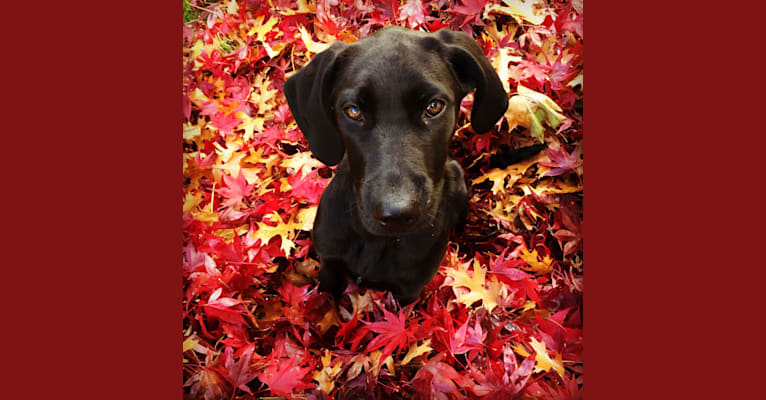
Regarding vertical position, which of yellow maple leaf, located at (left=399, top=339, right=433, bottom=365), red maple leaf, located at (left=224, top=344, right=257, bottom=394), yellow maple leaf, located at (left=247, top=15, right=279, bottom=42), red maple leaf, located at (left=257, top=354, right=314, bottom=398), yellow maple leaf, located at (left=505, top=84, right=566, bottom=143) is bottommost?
red maple leaf, located at (left=224, top=344, right=257, bottom=394)

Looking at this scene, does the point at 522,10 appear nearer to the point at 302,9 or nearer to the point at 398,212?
the point at 302,9

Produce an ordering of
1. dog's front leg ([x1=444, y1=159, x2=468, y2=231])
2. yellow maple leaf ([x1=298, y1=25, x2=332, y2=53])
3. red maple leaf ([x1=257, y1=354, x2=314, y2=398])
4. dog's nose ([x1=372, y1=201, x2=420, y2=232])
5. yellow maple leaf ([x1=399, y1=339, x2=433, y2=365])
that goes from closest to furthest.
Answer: dog's nose ([x1=372, y1=201, x2=420, y2=232]) < red maple leaf ([x1=257, y1=354, x2=314, y2=398]) < yellow maple leaf ([x1=399, y1=339, x2=433, y2=365]) < dog's front leg ([x1=444, y1=159, x2=468, y2=231]) < yellow maple leaf ([x1=298, y1=25, x2=332, y2=53])

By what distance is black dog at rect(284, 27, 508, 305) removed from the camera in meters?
2.60

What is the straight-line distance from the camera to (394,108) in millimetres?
2623

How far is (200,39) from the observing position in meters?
3.38

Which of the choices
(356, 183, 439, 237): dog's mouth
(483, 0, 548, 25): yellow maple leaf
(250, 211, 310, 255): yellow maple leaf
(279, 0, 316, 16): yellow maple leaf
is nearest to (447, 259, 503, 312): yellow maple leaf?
(356, 183, 439, 237): dog's mouth

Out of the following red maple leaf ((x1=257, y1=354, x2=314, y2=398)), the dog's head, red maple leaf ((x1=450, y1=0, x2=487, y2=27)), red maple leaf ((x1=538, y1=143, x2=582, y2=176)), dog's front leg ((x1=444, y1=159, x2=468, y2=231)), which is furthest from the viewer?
red maple leaf ((x1=450, y1=0, x2=487, y2=27))

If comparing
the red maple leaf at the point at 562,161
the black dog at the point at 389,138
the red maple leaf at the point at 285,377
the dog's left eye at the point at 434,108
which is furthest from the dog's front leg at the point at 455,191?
the red maple leaf at the point at 285,377

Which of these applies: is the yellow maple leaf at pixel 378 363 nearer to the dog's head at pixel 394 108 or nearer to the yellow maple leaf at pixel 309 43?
the dog's head at pixel 394 108

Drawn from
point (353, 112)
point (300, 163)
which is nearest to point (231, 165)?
point (300, 163)

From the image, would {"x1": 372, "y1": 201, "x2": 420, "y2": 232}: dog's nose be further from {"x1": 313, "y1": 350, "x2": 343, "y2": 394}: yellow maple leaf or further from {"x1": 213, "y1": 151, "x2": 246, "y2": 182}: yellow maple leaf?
{"x1": 213, "y1": 151, "x2": 246, "y2": 182}: yellow maple leaf

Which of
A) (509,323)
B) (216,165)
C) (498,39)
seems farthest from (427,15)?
(509,323)

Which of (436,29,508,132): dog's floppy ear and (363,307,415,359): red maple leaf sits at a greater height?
(436,29,508,132): dog's floppy ear

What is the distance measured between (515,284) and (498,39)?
190 cm
